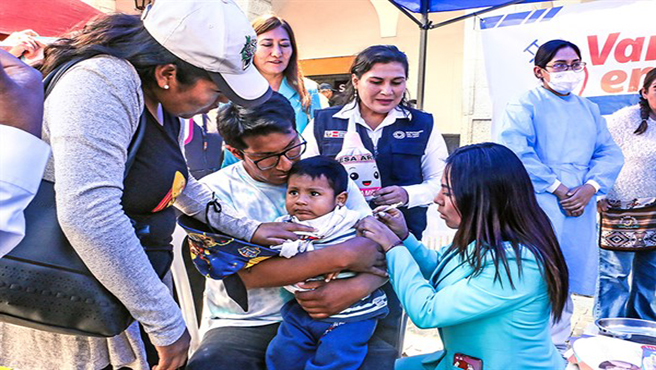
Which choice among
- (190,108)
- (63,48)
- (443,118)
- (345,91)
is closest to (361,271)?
(190,108)

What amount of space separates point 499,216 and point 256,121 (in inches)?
39.8

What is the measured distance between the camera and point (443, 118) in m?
9.28

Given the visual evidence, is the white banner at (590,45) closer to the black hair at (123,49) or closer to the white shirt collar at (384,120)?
the white shirt collar at (384,120)

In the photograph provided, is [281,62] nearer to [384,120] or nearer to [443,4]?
[384,120]

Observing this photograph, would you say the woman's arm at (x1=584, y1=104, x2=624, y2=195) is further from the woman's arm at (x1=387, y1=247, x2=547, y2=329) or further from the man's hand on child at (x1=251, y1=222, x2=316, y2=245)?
the man's hand on child at (x1=251, y1=222, x2=316, y2=245)

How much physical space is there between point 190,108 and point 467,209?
1070 mm

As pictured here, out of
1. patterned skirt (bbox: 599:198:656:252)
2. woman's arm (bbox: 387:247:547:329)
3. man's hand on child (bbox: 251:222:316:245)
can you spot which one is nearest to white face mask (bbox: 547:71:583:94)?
patterned skirt (bbox: 599:198:656:252)

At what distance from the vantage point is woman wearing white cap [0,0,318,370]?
1.11 m

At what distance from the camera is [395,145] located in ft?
8.75

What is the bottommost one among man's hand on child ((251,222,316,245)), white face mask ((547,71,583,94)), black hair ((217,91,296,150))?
man's hand on child ((251,222,316,245))

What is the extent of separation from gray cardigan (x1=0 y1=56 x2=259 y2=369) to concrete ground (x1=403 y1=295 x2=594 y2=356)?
2444 millimetres

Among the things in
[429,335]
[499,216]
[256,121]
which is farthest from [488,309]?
[429,335]

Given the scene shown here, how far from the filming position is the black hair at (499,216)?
1.75 meters

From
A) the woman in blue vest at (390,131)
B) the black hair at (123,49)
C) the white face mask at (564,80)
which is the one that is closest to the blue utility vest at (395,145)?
the woman in blue vest at (390,131)
